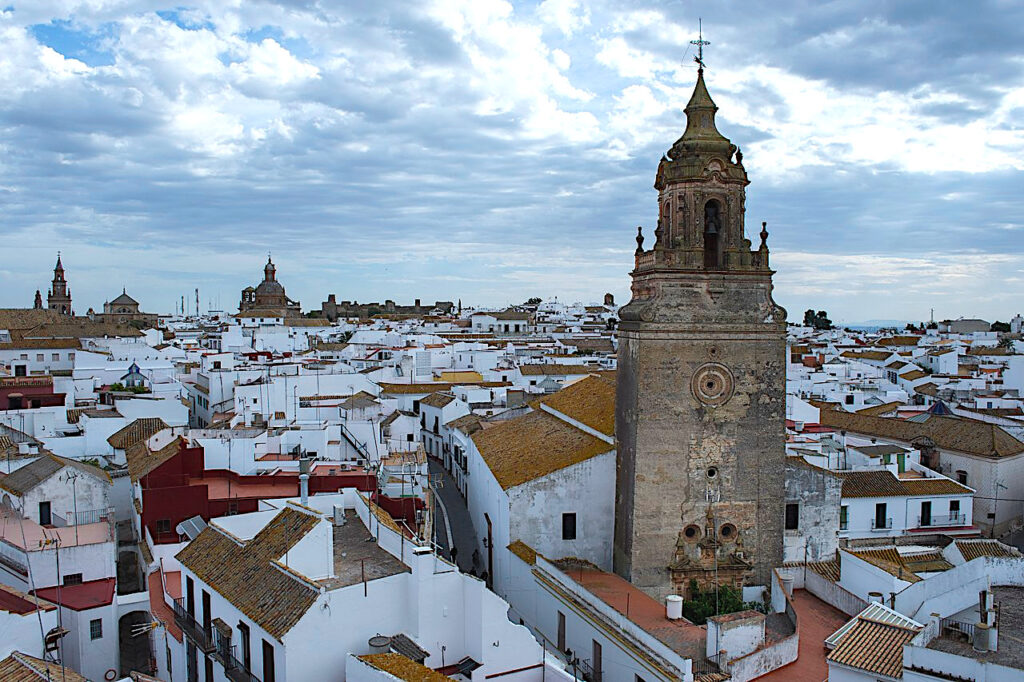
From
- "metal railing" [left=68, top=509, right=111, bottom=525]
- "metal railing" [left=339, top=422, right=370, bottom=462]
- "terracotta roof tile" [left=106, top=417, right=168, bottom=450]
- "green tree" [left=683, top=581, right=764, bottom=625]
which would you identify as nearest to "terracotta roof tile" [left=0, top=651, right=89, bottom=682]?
"metal railing" [left=68, top=509, right=111, bottom=525]

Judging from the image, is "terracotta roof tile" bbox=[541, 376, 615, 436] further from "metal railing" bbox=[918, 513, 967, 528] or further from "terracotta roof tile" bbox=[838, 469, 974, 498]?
"metal railing" bbox=[918, 513, 967, 528]

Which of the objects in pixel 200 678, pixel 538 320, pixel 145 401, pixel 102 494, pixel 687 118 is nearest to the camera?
pixel 200 678

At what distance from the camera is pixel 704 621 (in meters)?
20.3

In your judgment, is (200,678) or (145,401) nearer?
(200,678)

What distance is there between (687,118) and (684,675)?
45.9ft

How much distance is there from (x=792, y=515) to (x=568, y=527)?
20.1ft

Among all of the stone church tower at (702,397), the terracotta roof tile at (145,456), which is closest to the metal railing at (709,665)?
the stone church tower at (702,397)

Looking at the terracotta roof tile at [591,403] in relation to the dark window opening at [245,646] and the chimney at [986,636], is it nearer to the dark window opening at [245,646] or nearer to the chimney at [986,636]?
the chimney at [986,636]

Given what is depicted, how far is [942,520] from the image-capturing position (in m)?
27.9

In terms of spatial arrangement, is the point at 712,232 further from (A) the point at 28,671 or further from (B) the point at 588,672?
(A) the point at 28,671

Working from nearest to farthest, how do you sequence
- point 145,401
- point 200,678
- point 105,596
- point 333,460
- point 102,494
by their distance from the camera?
point 200,678 → point 105,596 → point 102,494 → point 333,460 → point 145,401

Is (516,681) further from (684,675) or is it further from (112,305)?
(112,305)

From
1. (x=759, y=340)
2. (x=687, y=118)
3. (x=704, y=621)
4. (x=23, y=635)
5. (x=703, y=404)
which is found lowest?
(x=704, y=621)

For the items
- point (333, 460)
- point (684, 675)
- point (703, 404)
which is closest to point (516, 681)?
point (684, 675)
